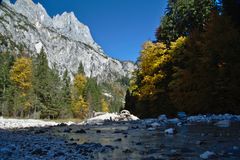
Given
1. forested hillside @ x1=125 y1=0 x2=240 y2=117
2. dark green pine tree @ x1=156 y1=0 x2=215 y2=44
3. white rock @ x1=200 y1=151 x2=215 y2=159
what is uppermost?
dark green pine tree @ x1=156 y1=0 x2=215 y2=44

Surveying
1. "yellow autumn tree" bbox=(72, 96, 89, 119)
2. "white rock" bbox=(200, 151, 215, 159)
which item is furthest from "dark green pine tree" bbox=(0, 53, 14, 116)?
"white rock" bbox=(200, 151, 215, 159)

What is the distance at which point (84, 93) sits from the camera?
111 m

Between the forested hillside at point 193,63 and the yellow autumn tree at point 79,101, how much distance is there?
59.5m

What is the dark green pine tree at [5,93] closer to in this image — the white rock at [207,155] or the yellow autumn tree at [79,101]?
the yellow autumn tree at [79,101]

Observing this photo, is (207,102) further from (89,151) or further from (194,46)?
(89,151)

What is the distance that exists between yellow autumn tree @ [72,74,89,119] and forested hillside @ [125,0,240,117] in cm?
5947

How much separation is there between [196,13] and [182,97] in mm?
13912

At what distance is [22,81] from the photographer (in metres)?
78.3

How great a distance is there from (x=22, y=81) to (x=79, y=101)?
28040mm

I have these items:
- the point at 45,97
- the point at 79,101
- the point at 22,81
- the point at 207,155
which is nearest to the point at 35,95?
the point at 45,97

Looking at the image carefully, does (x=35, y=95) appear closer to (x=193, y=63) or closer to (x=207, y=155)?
(x=193, y=63)

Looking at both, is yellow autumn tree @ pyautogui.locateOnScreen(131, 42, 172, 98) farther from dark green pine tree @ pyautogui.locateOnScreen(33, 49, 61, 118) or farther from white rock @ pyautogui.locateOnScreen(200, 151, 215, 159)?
dark green pine tree @ pyautogui.locateOnScreen(33, 49, 61, 118)

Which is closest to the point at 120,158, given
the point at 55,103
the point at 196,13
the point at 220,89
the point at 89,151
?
the point at 89,151

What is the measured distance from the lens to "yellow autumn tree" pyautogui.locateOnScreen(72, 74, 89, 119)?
104500mm
